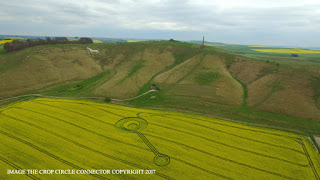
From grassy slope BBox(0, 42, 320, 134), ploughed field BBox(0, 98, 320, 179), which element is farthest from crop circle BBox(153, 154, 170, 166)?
grassy slope BBox(0, 42, 320, 134)

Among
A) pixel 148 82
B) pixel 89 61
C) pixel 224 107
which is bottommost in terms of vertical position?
pixel 224 107

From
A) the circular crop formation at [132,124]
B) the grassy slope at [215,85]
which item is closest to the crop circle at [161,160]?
the circular crop formation at [132,124]

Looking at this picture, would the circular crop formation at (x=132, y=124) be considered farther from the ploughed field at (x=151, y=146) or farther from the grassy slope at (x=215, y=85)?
the grassy slope at (x=215, y=85)

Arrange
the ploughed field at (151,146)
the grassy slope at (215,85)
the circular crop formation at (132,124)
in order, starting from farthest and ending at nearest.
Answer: the grassy slope at (215,85) → the circular crop formation at (132,124) → the ploughed field at (151,146)

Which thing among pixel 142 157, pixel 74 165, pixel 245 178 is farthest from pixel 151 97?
pixel 245 178

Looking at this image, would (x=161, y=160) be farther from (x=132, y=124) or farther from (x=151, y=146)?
(x=132, y=124)

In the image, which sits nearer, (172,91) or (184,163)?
(184,163)

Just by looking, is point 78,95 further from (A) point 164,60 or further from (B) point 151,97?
(A) point 164,60
